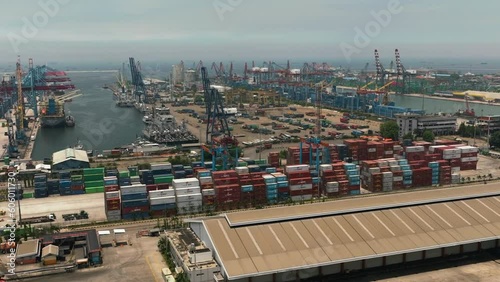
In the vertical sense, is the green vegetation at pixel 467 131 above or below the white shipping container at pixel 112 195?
above

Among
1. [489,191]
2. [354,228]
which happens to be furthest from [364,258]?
[489,191]

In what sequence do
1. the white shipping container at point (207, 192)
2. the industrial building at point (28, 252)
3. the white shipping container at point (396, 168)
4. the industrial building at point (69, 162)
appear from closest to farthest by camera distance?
the industrial building at point (28, 252) → the white shipping container at point (207, 192) → the white shipping container at point (396, 168) → the industrial building at point (69, 162)

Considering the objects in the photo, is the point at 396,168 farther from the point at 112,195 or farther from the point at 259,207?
the point at 112,195

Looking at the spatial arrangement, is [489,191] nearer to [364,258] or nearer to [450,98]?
[364,258]

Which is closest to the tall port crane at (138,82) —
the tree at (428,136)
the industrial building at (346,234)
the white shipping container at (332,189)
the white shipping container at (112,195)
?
the tree at (428,136)

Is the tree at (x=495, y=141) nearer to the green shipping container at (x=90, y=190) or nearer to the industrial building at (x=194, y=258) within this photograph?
the industrial building at (x=194, y=258)

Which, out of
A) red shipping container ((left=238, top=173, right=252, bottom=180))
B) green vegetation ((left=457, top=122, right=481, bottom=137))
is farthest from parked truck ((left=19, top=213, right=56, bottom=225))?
green vegetation ((left=457, top=122, right=481, bottom=137))

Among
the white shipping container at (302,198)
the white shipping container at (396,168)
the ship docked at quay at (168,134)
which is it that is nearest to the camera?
the white shipping container at (302,198)

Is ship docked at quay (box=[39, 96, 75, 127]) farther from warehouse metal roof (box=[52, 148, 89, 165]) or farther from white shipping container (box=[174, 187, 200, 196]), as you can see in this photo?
white shipping container (box=[174, 187, 200, 196])
